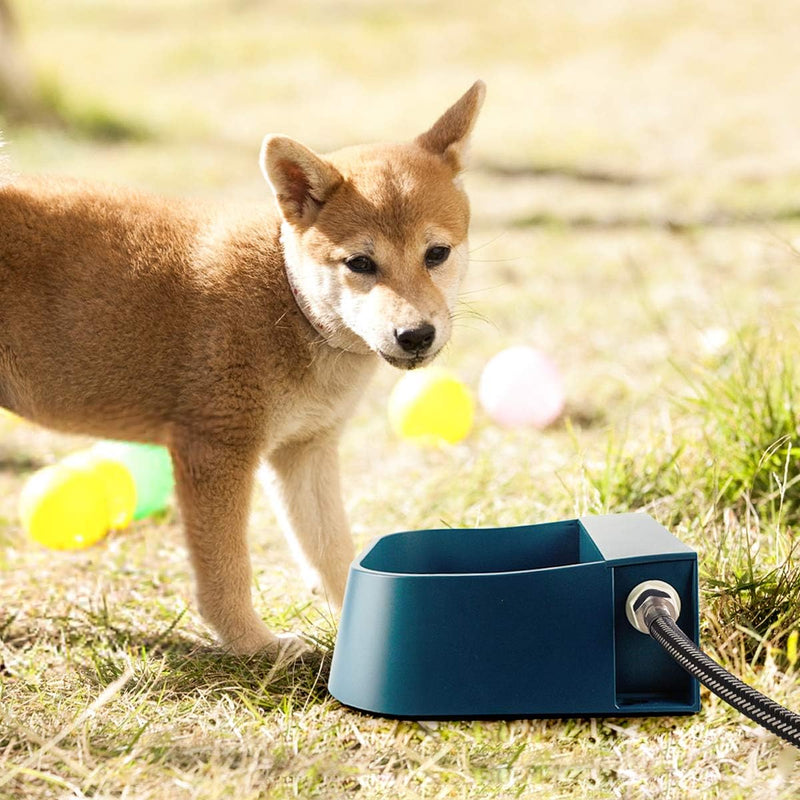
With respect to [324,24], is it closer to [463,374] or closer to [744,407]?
[463,374]

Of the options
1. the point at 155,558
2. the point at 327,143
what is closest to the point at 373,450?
the point at 155,558

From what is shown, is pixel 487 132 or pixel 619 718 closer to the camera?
pixel 619 718

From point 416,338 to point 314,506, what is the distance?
79cm

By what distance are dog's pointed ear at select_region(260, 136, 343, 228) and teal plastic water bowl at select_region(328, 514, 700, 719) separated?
1108 millimetres

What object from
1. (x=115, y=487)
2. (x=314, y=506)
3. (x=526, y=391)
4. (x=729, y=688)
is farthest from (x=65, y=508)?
(x=729, y=688)

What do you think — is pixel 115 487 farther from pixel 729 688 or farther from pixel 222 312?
pixel 729 688

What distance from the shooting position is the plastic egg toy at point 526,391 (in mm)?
4590

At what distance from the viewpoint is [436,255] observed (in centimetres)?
310

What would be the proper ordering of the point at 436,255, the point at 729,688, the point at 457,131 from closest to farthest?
the point at 729,688, the point at 436,255, the point at 457,131

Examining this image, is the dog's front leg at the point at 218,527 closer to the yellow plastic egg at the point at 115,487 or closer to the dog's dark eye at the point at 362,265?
the dog's dark eye at the point at 362,265

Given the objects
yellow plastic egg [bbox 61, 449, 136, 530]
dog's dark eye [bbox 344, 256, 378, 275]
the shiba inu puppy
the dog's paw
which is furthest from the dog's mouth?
yellow plastic egg [bbox 61, 449, 136, 530]

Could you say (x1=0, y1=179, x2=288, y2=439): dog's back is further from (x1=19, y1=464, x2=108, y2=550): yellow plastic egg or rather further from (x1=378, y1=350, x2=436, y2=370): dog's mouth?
(x1=19, y1=464, x2=108, y2=550): yellow plastic egg

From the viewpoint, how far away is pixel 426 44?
13.9m

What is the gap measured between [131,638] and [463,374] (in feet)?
8.49
